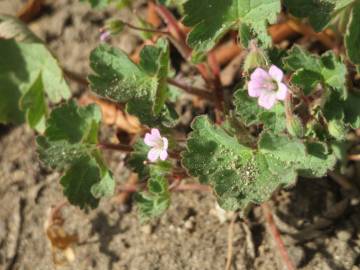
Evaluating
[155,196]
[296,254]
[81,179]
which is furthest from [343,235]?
[81,179]

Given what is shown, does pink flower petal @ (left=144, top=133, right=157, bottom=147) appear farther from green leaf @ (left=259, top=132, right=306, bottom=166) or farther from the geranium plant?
green leaf @ (left=259, top=132, right=306, bottom=166)

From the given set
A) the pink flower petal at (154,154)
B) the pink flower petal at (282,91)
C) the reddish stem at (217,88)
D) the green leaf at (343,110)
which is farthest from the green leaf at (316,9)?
the pink flower petal at (154,154)

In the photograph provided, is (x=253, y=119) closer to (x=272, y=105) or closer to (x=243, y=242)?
(x=272, y=105)

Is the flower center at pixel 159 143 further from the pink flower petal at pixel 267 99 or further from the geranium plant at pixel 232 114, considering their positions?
the pink flower petal at pixel 267 99

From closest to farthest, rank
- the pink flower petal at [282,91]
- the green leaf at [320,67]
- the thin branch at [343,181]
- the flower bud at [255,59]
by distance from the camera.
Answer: the pink flower petal at [282,91], the flower bud at [255,59], the green leaf at [320,67], the thin branch at [343,181]

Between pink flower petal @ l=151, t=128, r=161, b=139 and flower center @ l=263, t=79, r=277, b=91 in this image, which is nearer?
flower center @ l=263, t=79, r=277, b=91

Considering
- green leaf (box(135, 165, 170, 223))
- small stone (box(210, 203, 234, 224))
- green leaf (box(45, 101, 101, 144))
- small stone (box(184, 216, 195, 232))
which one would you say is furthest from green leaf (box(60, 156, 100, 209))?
small stone (box(210, 203, 234, 224))
